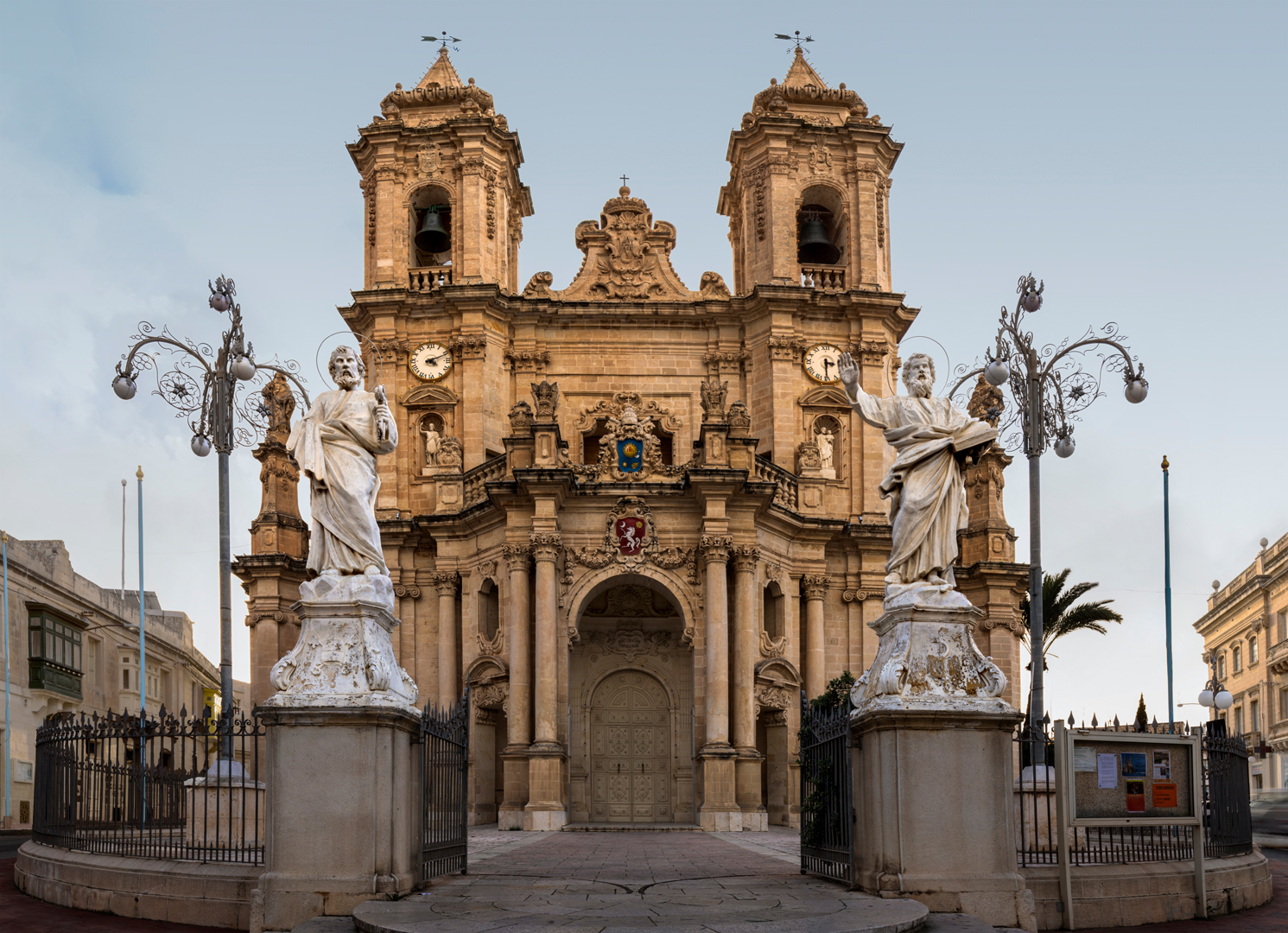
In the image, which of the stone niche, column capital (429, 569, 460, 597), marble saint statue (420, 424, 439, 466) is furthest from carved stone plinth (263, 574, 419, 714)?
marble saint statue (420, 424, 439, 466)

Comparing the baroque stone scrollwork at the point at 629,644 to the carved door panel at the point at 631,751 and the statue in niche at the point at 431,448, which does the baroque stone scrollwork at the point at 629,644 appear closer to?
the carved door panel at the point at 631,751

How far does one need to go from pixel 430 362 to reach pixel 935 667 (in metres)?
25.1

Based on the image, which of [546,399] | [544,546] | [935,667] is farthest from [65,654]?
[935,667]

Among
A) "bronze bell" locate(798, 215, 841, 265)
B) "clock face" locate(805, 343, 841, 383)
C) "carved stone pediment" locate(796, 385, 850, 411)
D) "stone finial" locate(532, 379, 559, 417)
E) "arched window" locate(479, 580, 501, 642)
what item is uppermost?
"bronze bell" locate(798, 215, 841, 265)

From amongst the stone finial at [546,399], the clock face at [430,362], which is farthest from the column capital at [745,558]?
the clock face at [430,362]

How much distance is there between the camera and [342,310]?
36.2 m

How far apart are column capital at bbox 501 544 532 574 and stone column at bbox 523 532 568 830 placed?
275 mm

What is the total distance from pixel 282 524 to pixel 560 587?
35.1 ft

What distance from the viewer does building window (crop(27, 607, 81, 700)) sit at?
42375mm

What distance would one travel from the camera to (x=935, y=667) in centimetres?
1186

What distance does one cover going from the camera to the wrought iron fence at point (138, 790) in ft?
45.3

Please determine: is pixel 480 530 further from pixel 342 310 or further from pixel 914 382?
pixel 914 382

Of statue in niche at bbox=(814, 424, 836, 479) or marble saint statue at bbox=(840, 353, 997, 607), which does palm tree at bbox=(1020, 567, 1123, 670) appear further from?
marble saint statue at bbox=(840, 353, 997, 607)

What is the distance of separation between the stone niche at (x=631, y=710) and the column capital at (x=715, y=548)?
5.92 ft
